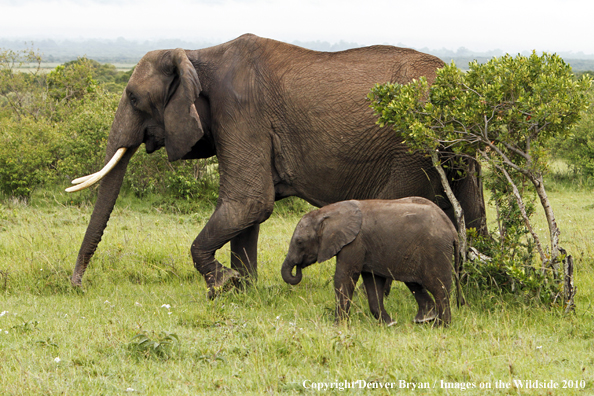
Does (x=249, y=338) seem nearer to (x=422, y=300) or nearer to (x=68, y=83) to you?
(x=422, y=300)

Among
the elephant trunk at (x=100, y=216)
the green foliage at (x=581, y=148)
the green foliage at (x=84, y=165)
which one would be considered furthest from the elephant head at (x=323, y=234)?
the green foliage at (x=581, y=148)

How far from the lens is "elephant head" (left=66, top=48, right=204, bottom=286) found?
6.98 m

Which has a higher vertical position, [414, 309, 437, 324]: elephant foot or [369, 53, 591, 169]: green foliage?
[369, 53, 591, 169]: green foliage

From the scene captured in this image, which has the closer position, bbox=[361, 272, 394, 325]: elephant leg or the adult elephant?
bbox=[361, 272, 394, 325]: elephant leg

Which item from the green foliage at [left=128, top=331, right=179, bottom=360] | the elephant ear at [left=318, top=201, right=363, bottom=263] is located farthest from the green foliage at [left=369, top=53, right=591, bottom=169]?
the green foliage at [left=128, top=331, right=179, bottom=360]

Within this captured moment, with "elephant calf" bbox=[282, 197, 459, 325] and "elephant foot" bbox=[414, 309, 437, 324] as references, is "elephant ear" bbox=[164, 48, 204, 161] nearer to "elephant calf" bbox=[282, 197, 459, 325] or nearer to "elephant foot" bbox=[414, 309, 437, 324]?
"elephant calf" bbox=[282, 197, 459, 325]

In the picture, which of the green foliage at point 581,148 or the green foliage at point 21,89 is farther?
the green foliage at point 21,89

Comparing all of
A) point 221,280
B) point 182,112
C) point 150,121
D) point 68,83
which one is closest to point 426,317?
point 221,280

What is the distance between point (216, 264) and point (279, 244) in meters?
3.35

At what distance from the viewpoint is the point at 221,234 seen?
7.06 metres

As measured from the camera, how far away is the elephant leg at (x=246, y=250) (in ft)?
25.7

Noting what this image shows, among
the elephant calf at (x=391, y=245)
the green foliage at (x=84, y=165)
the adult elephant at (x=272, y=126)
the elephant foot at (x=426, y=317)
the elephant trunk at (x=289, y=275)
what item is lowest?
the green foliage at (x=84, y=165)

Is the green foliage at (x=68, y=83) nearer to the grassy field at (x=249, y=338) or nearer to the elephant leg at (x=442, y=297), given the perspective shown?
the grassy field at (x=249, y=338)

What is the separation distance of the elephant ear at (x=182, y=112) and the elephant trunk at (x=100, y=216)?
0.76 meters
